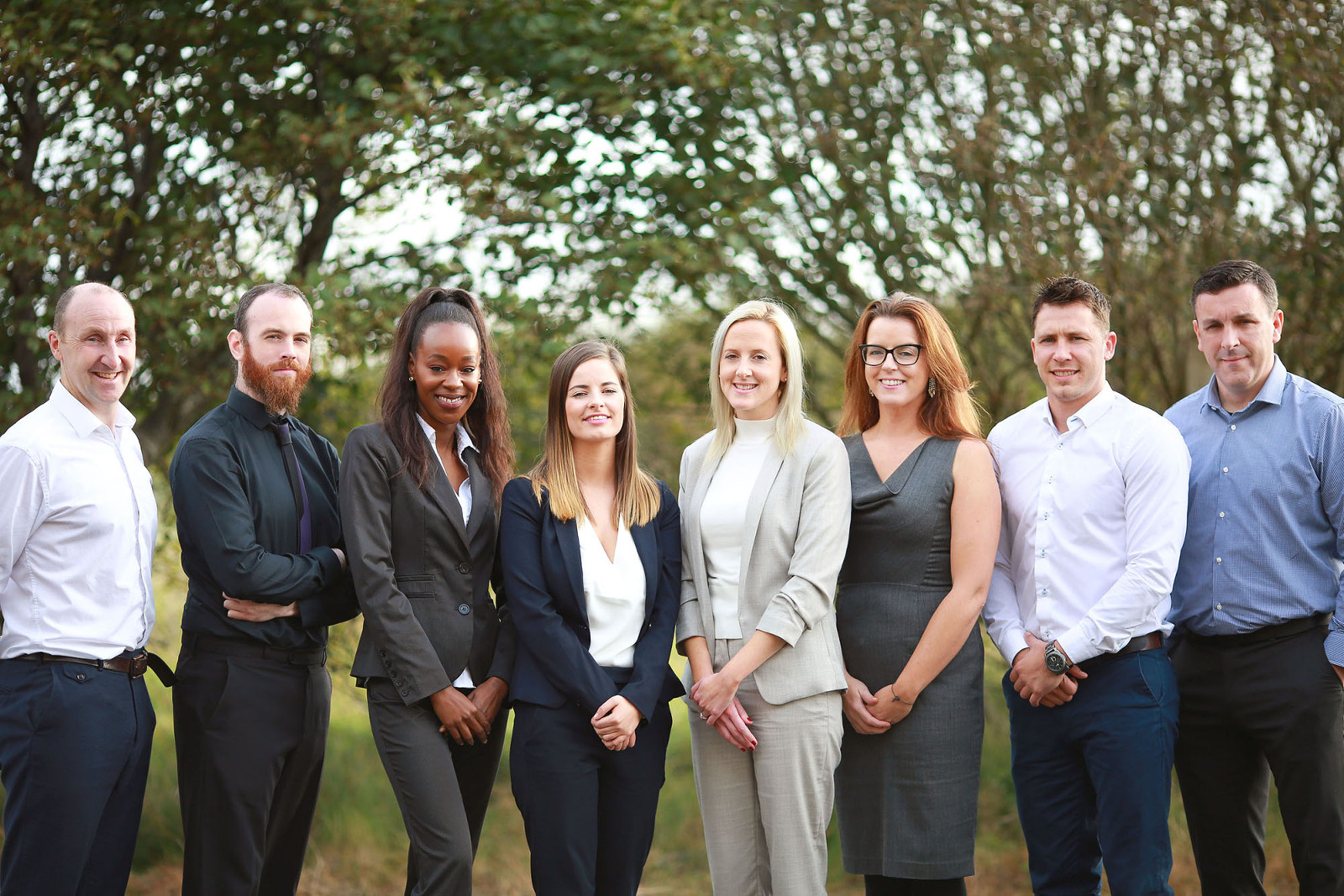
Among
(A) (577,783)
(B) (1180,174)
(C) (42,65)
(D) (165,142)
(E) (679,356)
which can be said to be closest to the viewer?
(A) (577,783)

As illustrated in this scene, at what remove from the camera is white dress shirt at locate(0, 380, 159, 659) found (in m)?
3.49

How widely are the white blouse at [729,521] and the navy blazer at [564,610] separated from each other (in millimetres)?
117

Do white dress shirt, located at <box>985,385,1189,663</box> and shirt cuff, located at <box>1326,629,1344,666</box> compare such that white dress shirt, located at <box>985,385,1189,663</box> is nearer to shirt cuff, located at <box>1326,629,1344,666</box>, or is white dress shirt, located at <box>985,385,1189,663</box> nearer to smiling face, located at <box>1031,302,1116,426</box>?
smiling face, located at <box>1031,302,1116,426</box>

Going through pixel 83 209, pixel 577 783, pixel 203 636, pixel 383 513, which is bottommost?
pixel 577 783

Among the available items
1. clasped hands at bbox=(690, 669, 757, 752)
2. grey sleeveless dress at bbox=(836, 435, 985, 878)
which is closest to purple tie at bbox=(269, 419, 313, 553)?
clasped hands at bbox=(690, 669, 757, 752)

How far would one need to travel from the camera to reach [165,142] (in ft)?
19.6

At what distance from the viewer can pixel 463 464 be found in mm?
3775

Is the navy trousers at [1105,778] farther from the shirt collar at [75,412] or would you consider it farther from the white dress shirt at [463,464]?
the shirt collar at [75,412]

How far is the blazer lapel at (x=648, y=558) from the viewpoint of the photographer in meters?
3.60

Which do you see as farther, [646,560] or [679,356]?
[679,356]

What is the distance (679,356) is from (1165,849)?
16.9 feet

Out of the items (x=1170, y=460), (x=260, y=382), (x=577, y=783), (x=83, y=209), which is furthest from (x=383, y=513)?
(x=83, y=209)

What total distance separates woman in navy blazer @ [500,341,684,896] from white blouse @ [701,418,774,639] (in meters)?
0.12

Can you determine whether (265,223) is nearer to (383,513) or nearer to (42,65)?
(42,65)
